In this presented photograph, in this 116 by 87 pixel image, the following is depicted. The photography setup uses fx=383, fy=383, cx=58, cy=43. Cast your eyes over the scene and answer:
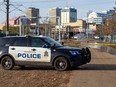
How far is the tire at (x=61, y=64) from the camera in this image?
59.2 ft

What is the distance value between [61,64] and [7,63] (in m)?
2.71

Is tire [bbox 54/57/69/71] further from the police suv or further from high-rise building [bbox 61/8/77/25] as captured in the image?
high-rise building [bbox 61/8/77/25]

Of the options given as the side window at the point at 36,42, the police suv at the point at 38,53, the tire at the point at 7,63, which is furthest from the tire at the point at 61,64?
the tire at the point at 7,63

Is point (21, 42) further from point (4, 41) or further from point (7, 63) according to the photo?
point (7, 63)

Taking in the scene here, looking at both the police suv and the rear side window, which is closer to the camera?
the police suv

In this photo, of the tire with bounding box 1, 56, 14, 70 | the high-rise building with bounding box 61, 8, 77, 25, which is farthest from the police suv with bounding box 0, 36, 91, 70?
the high-rise building with bounding box 61, 8, 77, 25

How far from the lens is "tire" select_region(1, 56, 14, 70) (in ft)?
61.2

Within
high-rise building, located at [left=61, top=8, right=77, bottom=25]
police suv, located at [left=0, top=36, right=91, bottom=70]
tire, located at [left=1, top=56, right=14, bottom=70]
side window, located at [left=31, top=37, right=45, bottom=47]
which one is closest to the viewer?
police suv, located at [left=0, top=36, right=91, bottom=70]

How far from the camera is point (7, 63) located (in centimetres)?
1870

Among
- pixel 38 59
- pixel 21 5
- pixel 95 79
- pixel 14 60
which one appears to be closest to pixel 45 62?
pixel 38 59

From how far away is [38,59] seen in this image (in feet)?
59.9

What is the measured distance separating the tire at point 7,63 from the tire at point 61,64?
2.21 meters

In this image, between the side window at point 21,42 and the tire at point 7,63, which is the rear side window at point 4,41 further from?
the tire at point 7,63

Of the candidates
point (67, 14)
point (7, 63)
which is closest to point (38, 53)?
point (7, 63)
